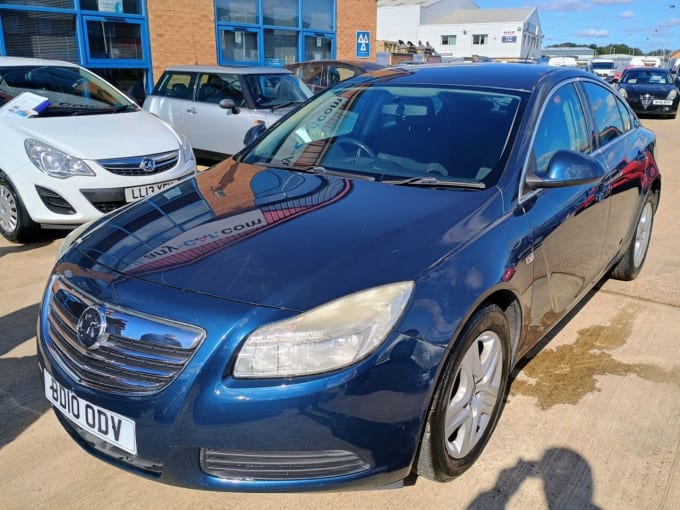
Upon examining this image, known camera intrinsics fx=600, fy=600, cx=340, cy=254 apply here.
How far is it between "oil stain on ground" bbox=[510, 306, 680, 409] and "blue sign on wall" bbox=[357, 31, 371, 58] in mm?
16872

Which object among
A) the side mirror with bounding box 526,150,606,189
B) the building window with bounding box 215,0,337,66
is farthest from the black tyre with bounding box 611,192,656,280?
the building window with bounding box 215,0,337,66

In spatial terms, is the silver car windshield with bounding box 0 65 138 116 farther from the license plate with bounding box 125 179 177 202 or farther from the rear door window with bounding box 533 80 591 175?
the rear door window with bounding box 533 80 591 175

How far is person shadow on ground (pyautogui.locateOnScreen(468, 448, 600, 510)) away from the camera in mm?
2318

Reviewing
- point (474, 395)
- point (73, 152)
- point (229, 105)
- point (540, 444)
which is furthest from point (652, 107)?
point (474, 395)

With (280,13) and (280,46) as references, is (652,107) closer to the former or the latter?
(280,46)

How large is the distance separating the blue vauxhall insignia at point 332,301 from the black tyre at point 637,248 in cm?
154

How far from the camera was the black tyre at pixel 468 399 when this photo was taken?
211 cm

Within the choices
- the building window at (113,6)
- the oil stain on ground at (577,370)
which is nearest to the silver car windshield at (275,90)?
the building window at (113,6)

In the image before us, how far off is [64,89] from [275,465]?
5.57m

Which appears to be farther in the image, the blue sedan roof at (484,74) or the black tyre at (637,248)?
the black tyre at (637,248)

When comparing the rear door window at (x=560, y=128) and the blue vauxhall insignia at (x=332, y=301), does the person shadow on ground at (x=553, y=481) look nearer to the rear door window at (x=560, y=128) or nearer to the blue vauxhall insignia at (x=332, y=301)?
the blue vauxhall insignia at (x=332, y=301)

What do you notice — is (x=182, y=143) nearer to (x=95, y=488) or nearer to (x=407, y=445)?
(x=95, y=488)

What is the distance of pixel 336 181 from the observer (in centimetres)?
286

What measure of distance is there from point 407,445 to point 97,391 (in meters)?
1.06
